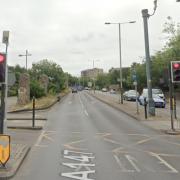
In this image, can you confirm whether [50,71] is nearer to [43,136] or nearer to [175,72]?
[175,72]

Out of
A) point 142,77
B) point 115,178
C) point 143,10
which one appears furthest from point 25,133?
point 142,77

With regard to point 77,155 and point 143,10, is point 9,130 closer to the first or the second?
point 77,155

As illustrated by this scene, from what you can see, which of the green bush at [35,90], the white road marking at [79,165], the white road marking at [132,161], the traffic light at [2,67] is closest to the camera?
the white road marking at [79,165]

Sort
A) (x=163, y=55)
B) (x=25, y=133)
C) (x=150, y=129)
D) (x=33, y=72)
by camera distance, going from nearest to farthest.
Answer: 1. (x=25, y=133)
2. (x=150, y=129)
3. (x=163, y=55)
4. (x=33, y=72)

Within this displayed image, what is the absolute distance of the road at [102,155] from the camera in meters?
10.9

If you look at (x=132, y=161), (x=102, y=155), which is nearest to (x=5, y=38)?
(x=102, y=155)

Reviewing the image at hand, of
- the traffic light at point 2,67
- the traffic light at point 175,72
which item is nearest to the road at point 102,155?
the traffic light at point 2,67

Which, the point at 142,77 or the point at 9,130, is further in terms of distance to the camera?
the point at 142,77

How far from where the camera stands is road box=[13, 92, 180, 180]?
10859 mm

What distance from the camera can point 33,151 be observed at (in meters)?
14.6

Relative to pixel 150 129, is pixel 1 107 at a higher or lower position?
higher

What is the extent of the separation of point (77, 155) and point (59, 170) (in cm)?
250

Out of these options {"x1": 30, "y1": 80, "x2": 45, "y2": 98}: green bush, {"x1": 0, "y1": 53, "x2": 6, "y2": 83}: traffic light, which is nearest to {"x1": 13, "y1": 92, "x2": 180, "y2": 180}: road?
{"x1": 0, "y1": 53, "x2": 6, "y2": 83}: traffic light

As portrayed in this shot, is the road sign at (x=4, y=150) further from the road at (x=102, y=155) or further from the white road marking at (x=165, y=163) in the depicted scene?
the white road marking at (x=165, y=163)
